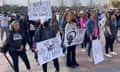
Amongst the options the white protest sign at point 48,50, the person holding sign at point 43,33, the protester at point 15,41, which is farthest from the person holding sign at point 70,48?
the protester at point 15,41

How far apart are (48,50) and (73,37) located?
1.63 m

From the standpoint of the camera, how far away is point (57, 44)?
824 cm

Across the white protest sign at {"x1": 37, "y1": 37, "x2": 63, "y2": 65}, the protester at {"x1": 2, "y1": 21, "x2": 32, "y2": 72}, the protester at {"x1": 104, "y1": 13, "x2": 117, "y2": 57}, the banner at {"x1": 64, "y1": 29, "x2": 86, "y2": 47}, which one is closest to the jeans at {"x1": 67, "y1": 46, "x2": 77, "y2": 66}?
the banner at {"x1": 64, "y1": 29, "x2": 86, "y2": 47}

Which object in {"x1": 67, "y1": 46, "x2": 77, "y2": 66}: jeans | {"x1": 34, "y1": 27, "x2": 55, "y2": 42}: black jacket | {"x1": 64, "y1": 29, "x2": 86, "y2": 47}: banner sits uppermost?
{"x1": 34, "y1": 27, "x2": 55, "y2": 42}: black jacket

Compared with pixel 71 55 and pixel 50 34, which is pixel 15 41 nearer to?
pixel 50 34

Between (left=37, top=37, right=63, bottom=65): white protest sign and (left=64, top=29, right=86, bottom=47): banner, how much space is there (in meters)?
0.92

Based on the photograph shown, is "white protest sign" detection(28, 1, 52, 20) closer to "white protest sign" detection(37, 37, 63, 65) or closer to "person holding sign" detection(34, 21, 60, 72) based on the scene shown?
"person holding sign" detection(34, 21, 60, 72)

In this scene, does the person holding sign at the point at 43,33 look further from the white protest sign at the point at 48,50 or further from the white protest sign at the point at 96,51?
the white protest sign at the point at 96,51

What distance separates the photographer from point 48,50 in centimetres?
799

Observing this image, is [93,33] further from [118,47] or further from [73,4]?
[73,4]

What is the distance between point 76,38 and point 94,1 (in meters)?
57.4

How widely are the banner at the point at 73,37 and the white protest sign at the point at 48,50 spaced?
92 cm

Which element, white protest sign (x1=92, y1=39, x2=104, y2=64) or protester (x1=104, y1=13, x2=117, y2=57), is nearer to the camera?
white protest sign (x1=92, y1=39, x2=104, y2=64)

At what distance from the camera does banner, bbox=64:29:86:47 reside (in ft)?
30.1
